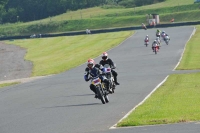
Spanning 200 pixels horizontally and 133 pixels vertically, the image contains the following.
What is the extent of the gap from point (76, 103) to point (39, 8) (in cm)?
12099

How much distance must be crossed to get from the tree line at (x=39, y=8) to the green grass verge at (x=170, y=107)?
112264mm

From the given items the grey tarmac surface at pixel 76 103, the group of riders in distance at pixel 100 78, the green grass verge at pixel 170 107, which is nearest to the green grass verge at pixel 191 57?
the grey tarmac surface at pixel 76 103

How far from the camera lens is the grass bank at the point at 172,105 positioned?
14.1 meters

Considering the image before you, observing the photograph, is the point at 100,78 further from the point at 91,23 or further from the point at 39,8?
the point at 39,8

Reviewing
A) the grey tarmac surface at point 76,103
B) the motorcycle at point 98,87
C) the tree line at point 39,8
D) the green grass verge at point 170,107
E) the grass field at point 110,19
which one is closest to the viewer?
the green grass verge at point 170,107

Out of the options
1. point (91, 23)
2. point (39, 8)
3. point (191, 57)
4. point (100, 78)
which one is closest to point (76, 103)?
point (100, 78)

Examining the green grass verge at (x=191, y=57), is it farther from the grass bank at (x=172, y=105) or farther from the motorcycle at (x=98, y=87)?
the motorcycle at (x=98, y=87)

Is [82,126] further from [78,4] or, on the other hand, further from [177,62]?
[78,4]

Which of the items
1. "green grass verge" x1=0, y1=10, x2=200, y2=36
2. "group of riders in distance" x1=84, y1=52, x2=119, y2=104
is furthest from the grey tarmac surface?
"green grass verge" x1=0, y1=10, x2=200, y2=36

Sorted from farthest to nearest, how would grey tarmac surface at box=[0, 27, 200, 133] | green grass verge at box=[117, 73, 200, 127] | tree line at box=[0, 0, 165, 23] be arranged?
tree line at box=[0, 0, 165, 23]
grey tarmac surface at box=[0, 27, 200, 133]
green grass verge at box=[117, 73, 200, 127]

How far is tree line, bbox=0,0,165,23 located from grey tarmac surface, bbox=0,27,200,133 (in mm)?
99183

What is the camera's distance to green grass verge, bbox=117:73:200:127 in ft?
46.0

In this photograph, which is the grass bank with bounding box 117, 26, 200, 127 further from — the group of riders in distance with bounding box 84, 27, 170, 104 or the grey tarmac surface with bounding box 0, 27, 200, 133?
the group of riders in distance with bounding box 84, 27, 170, 104

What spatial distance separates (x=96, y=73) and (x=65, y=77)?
1325 centimetres
